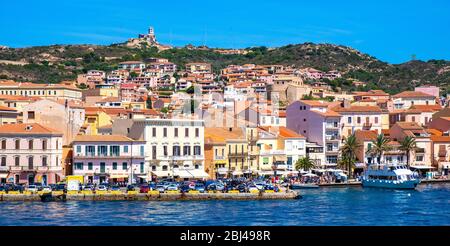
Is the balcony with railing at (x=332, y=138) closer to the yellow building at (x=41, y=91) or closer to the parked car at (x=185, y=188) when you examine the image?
the parked car at (x=185, y=188)

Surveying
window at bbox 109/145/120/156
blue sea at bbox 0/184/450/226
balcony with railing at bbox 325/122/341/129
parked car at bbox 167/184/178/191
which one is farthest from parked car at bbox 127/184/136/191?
balcony with railing at bbox 325/122/341/129

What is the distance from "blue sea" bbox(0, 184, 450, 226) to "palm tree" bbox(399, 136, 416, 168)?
50.9 feet

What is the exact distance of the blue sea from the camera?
29156 mm

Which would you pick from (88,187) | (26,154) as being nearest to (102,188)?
(88,187)

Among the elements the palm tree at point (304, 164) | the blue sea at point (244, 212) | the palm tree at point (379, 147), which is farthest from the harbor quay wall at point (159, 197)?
the palm tree at point (379, 147)

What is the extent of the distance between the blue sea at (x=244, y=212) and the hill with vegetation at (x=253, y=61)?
8472 centimetres

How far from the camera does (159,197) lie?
39.7 metres

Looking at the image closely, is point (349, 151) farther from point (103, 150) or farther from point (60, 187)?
point (60, 187)

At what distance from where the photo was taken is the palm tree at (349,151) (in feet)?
188

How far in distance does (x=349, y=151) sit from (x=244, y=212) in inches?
1017
